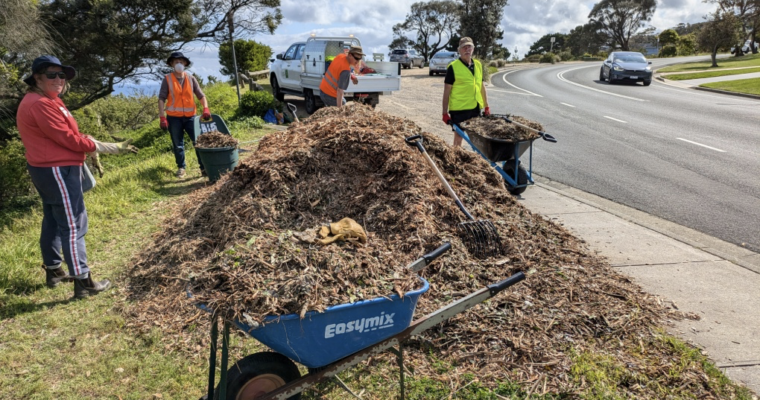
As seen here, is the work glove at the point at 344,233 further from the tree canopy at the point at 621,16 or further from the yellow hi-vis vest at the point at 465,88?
the tree canopy at the point at 621,16

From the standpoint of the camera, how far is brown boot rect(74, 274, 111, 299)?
405 cm

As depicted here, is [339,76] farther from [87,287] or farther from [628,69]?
[628,69]

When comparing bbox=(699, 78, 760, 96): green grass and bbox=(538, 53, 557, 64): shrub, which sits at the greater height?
bbox=(538, 53, 557, 64): shrub

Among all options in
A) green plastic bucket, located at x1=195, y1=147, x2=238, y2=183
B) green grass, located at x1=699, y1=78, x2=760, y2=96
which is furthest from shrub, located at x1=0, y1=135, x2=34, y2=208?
green grass, located at x1=699, y1=78, x2=760, y2=96

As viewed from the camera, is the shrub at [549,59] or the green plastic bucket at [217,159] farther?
the shrub at [549,59]

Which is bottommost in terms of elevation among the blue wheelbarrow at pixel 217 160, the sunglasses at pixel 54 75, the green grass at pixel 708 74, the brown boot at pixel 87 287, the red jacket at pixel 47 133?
the brown boot at pixel 87 287

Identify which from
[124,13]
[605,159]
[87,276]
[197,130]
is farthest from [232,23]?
[87,276]

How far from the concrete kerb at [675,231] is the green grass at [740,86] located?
16815 millimetres

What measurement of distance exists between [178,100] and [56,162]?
350cm

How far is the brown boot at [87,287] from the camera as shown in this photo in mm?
4055

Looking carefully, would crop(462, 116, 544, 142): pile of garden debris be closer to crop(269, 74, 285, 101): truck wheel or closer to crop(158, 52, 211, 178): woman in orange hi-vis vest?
crop(158, 52, 211, 178): woman in orange hi-vis vest

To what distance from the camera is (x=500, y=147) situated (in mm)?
6125

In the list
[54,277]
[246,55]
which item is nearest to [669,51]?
[246,55]

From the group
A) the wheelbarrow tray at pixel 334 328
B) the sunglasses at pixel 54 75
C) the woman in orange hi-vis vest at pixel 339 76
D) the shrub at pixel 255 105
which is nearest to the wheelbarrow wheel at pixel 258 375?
the wheelbarrow tray at pixel 334 328
